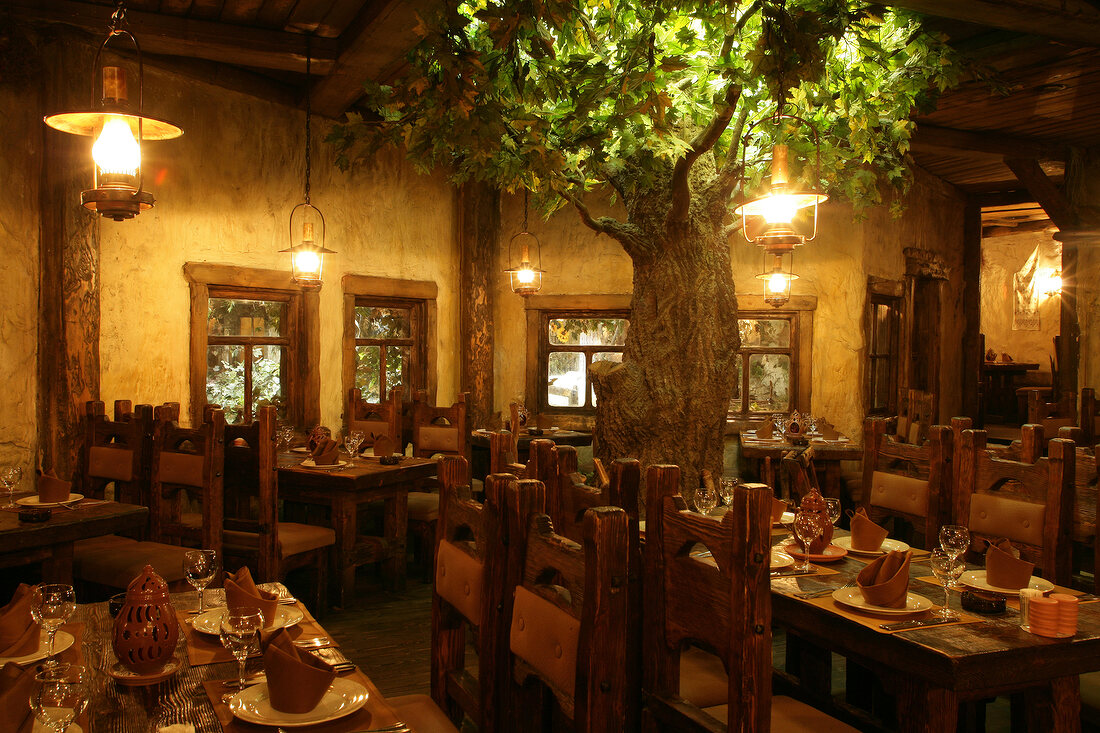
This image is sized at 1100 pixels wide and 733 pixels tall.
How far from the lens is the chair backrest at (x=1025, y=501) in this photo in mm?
2971

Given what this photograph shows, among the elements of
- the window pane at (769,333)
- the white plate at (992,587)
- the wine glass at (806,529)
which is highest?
the window pane at (769,333)

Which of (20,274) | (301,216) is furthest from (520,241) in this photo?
(20,274)

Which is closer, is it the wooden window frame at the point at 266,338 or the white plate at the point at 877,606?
the white plate at the point at 877,606

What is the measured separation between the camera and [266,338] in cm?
614

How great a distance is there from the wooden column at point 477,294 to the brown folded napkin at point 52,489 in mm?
4048

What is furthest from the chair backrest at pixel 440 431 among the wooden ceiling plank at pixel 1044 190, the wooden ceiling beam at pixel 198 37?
the wooden ceiling plank at pixel 1044 190

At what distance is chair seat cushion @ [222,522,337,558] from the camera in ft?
13.6

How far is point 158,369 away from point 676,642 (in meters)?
4.53

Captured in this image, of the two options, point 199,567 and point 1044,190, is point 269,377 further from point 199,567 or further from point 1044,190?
point 1044,190

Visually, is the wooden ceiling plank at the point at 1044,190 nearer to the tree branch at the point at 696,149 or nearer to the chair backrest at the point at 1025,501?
A: the tree branch at the point at 696,149

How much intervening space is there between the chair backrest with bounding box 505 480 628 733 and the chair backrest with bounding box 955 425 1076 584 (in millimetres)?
1980

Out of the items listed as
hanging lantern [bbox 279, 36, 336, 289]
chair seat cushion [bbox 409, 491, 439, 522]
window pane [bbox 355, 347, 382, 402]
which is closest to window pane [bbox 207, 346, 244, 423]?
hanging lantern [bbox 279, 36, 336, 289]

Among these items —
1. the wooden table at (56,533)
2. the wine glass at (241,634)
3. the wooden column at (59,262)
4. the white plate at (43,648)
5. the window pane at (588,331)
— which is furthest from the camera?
the window pane at (588,331)

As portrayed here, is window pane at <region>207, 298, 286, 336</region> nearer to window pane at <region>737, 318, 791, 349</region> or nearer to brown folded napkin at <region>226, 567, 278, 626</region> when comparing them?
window pane at <region>737, 318, 791, 349</region>
